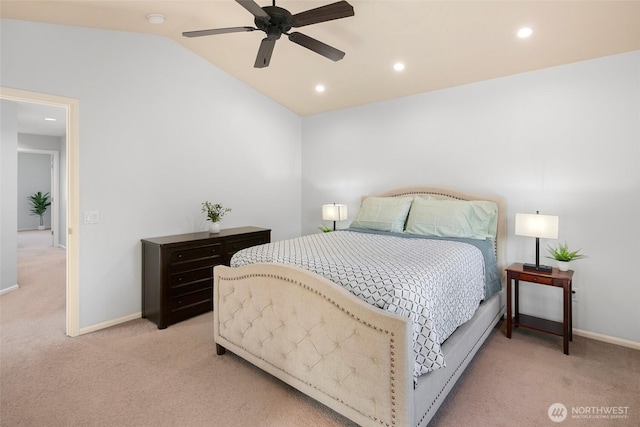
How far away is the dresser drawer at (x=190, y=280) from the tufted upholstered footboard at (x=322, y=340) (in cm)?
100

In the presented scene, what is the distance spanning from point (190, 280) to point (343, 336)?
2.21m

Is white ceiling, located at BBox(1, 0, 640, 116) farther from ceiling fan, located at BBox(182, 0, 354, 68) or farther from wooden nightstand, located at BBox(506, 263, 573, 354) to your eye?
wooden nightstand, located at BBox(506, 263, 573, 354)

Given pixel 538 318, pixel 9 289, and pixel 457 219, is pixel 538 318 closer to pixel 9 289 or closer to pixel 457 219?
pixel 457 219

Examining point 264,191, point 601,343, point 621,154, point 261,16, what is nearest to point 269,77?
point 264,191

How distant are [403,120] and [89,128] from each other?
352cm

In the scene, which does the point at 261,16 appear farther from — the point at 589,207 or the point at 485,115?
the point at 589,207

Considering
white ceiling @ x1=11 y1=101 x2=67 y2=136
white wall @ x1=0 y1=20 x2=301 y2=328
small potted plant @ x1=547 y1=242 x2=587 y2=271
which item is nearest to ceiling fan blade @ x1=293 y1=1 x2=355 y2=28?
white wall @ x1=0 y1=20 x2=301 y2=328

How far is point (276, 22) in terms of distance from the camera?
7.18 feet

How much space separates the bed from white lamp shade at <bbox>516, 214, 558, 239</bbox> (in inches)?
17.5

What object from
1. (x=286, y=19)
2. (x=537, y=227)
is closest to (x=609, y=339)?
(x=537, y=227)

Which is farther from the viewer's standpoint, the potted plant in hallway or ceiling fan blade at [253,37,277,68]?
the potted plant in hallway

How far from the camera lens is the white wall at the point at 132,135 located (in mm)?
2789

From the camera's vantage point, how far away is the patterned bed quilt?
1.62 metres

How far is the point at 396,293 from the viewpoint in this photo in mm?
1617
